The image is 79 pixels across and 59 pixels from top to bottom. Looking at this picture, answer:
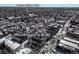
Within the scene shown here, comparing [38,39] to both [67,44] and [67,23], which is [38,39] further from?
[67,23]

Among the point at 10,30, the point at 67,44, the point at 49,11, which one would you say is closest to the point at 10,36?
the point at 10,30

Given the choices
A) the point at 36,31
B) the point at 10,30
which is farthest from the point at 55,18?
the point at 10,30

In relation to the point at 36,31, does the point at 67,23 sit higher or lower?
higher
